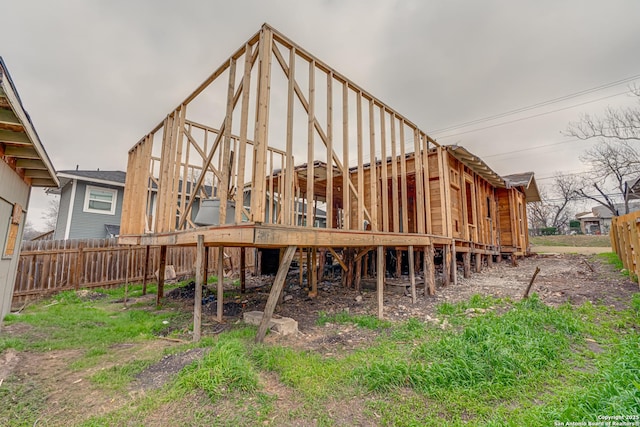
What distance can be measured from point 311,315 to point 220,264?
2.12 meters

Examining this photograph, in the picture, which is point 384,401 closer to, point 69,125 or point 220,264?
point 220,264

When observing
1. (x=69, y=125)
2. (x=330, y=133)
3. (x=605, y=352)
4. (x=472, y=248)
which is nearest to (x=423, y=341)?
(x=605, y=352)

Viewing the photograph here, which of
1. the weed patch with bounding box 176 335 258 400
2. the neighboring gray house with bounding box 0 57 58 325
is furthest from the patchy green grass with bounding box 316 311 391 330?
the neighboring gray house with bounding box 0 57 58 325

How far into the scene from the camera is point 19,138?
167 inches

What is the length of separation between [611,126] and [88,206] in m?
32.5

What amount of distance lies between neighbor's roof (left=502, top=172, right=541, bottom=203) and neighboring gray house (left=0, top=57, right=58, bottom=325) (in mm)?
14931

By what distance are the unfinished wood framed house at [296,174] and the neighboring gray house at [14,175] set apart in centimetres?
184

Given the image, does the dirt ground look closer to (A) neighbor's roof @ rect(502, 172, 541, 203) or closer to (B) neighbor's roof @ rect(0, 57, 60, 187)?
(B) neighbor's roof @ rect(0, 57, 60, 187)

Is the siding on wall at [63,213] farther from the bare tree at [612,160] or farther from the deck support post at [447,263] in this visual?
the bare tree at [612,160]

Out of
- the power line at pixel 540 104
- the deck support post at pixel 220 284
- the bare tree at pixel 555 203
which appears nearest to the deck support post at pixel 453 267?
the deck support post at pixel 220 284

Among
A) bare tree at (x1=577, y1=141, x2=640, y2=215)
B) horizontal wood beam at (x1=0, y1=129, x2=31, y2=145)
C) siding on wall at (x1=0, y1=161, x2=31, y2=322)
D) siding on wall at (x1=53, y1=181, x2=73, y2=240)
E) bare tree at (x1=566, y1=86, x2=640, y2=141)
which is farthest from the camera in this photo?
bare tree at (x1=577, y1=141, x2=640, y2=215)

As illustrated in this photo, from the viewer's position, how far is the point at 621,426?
1726 mm

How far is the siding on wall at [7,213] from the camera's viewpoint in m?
4.82

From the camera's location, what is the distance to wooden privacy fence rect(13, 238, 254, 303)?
760cm
